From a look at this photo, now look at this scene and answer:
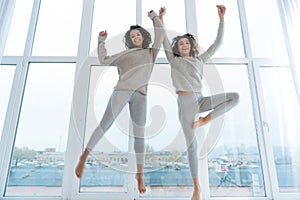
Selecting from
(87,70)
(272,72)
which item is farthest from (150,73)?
(272,72)

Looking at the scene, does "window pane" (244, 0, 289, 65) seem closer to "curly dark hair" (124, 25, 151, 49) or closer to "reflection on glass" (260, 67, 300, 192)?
"reflection on glass" (260, 67, 300, 192)

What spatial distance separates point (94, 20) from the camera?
2.11m

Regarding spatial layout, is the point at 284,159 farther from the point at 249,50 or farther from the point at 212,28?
the point at 212,28

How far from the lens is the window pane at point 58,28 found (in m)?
2.05

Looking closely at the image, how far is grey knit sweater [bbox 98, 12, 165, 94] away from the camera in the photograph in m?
1.49

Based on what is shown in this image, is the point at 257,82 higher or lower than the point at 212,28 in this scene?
lower

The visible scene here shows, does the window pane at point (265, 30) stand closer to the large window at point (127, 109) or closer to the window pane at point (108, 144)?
the large window at point (127, 109)

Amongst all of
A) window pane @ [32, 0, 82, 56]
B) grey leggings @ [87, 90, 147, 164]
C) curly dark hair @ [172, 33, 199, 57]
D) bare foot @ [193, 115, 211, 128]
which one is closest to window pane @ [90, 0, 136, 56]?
window pane @ [32, 0, 82, 56]

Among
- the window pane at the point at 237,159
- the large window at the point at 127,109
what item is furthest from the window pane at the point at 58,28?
the window pane at the point at 237,159

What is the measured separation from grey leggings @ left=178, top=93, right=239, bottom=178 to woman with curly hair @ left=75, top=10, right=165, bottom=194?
0.84 feet

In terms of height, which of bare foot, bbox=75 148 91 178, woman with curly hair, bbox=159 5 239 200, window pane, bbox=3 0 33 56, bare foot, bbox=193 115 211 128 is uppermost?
window pane, bbox=3 0 33 56

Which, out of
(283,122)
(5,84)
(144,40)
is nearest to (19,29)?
(5,84)

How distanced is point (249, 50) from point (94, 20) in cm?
138

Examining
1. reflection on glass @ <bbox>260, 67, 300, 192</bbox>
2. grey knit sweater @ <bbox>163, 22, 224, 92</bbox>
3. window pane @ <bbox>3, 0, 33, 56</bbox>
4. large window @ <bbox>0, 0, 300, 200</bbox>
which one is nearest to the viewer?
grey knit sweater @ <bbox>163, 22, 224, 92</bbox>
